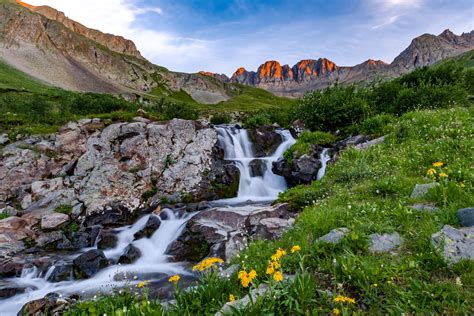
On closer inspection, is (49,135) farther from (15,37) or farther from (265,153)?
(15,37)

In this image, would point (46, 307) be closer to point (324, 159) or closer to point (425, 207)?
point (425, 207)

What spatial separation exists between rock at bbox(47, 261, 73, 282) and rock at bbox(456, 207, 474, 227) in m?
12.8

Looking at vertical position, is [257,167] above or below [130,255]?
above

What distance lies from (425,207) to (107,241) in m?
13.6

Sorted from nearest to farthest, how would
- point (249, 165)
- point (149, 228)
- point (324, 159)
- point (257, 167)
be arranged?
point (149, 228) → point (324, 159) → point (257, 167) → point (249, 165)

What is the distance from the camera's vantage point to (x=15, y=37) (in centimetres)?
13925

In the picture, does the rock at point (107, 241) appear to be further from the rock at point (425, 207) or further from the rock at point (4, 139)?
the rock at point (425, 207)

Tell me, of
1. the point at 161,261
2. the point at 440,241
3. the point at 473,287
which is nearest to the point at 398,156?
the point at 440,241

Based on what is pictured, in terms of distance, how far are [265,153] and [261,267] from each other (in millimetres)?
19263

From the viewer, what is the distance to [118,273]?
37.0 ft

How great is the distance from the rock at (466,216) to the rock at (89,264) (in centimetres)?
1212

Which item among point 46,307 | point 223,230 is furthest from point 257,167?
point 46,307

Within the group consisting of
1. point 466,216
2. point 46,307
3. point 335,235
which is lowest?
point 46,307

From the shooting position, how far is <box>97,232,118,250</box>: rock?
14.1 metres
